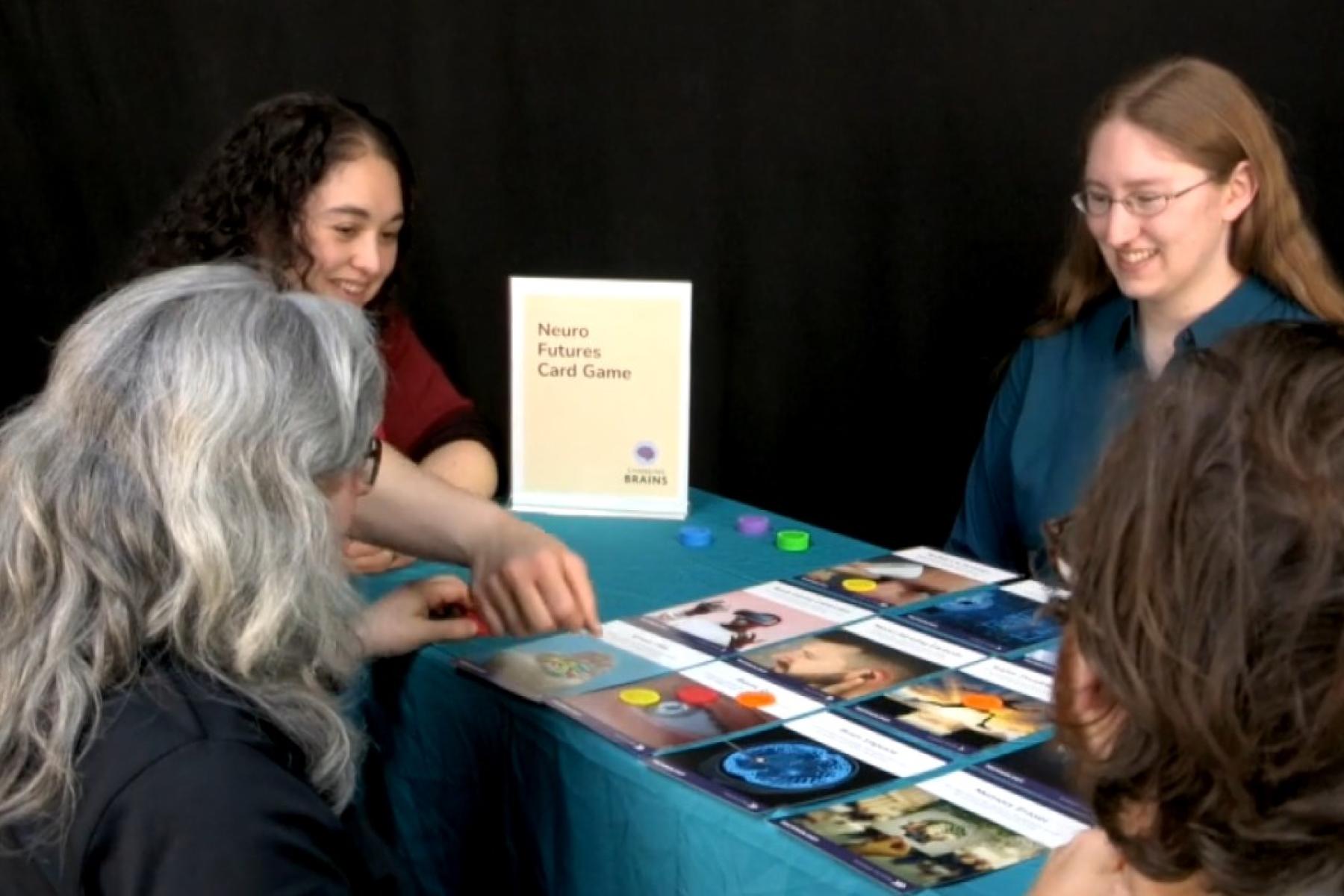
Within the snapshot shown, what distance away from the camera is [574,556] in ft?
5.78

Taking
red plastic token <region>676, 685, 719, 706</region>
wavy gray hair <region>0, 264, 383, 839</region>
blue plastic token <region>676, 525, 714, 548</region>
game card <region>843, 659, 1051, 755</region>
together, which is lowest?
red plastic token <region>676, 685, 719, 706</region>

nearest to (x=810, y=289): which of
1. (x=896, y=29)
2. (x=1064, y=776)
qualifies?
(x=896, y=29)

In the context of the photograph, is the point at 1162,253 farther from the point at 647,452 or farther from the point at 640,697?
the point at 640,697

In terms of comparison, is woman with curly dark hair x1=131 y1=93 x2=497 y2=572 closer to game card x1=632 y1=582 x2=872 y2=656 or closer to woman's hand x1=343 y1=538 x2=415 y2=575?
woman's hand x1=343 y1=538 x2=415 y2=575

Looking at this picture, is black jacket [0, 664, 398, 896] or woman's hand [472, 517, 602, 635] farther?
woman's hand [472, 517, 602, 635]

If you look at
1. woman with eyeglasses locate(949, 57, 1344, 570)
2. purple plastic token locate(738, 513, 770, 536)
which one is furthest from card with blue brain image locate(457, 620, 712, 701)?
woman with eyeglasses locate(949, 57, 1344, 570)

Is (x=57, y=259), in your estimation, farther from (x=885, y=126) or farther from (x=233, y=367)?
(x=233, y=367)

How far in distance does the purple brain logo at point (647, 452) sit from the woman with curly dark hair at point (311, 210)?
0.25 metres

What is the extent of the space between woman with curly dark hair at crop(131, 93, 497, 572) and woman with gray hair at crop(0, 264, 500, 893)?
106 centimetres

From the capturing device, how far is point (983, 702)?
157cm

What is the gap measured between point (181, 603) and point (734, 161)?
85.5 inches

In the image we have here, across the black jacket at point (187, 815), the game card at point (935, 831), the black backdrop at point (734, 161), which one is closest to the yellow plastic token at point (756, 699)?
the game card at point (935, 831)

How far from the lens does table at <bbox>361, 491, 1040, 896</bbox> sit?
4.48 feet

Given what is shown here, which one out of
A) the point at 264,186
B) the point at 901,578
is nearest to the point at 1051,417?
the point at 901,578
